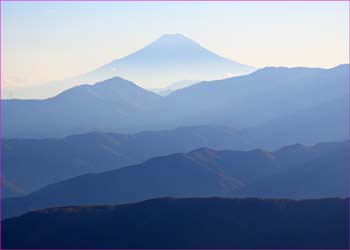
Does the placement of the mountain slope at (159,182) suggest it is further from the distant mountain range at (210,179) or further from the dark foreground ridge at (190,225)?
the dark foreground ridge at (190,225)

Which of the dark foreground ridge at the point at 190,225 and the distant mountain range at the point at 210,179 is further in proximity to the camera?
the distant mountain range at the point at 210,179

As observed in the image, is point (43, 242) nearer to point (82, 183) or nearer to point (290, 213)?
point (290, 213)

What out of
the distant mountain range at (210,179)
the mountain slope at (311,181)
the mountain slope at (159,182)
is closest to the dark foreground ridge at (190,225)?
the mountain slope at (311,181)

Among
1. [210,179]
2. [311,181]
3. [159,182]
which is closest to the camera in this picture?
[311,181]

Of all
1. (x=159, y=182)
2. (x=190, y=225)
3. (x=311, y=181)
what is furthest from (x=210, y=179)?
(x=190, y=225)

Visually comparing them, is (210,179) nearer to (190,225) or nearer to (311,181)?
(311,181)

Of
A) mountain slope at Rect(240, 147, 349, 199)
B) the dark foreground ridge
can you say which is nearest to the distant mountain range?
mountain slope at Rect(240, 147, 349, 199)
